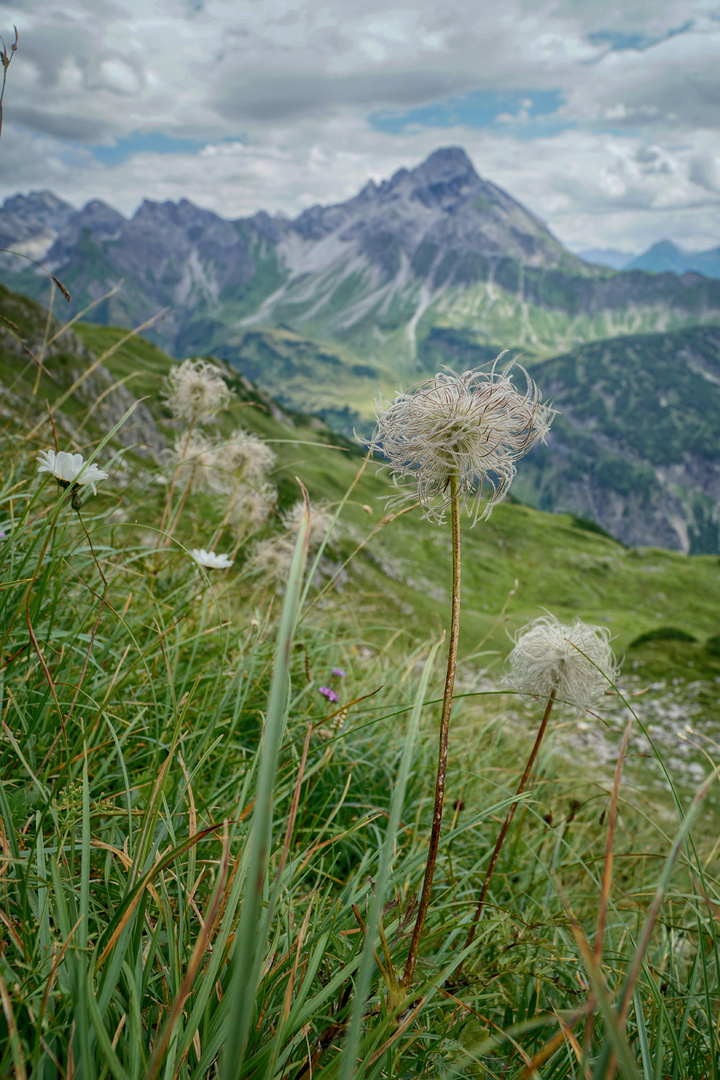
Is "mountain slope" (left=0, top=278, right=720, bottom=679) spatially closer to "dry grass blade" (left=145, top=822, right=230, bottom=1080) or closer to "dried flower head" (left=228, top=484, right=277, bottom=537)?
"dried flower head" (left=228, top=484, right=277, bottom=537)

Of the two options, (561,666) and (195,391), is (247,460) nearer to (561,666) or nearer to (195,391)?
(195,391)

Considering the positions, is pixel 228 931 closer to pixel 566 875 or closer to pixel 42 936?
pixel 42 936

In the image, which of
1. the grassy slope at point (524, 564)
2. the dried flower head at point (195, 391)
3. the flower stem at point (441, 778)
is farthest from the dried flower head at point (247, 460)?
the grassy slope at point (524, 564)

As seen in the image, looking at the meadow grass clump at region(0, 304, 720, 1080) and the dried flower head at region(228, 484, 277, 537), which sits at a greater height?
the dried flower head at region(228, 484, 277, 537)

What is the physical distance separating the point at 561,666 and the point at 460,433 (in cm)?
147

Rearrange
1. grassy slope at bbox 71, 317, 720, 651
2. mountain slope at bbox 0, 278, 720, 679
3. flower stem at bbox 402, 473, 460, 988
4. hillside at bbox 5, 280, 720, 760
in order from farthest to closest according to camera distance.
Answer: grassy slope at bbox 71, 317, 720, 651 → mountain slope at bbox 0, 278, 720, 679 → hillside at bbox 5, 280, 720, 760 → flower stem at bbox 402, 473, 460, 988

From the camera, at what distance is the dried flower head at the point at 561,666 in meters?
2.90

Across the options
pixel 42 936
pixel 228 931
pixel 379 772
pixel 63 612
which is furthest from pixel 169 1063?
pixel 379 772

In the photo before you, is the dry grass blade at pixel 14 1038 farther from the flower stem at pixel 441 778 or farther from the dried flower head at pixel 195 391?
the dried flower head at pixel 195 391

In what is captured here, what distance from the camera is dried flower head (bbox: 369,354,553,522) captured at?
85.4 inches

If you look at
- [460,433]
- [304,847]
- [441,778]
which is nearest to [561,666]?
[441,778]

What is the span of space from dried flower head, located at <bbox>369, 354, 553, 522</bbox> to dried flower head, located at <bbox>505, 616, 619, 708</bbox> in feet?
3.43

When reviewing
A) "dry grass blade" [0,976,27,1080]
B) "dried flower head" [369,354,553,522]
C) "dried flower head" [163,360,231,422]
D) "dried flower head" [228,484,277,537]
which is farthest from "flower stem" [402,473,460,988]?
"dried flower head" [228,484,277,537]

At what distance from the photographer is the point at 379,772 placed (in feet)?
14.0
